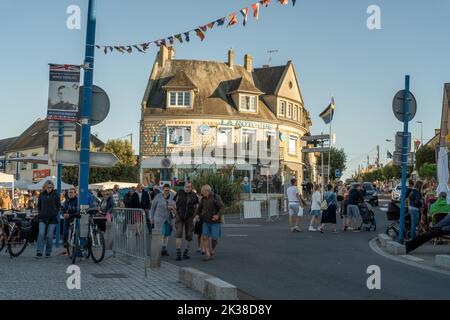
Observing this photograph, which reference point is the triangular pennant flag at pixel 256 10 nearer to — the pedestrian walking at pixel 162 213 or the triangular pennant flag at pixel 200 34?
the triangular pennant flag at pixel 200 34

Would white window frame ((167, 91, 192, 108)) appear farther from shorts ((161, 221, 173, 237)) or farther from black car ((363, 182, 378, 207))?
shorts ((161, 221, 173, 237))

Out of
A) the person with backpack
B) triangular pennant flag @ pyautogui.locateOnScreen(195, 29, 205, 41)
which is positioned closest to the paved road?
the person with backpack

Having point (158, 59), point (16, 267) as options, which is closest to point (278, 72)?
point (158, 59)

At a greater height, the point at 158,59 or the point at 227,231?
the point at 158,59

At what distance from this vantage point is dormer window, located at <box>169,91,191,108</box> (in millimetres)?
54344

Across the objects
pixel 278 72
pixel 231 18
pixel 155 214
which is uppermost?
pixel 278 72

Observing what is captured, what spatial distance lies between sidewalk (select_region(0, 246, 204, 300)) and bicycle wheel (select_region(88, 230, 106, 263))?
18 cm

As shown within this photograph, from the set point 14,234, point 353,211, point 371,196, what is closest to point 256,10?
point 14,234

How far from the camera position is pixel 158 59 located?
5734cm

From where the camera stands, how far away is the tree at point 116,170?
194 feet

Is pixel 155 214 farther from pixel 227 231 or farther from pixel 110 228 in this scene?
pixel 227 231

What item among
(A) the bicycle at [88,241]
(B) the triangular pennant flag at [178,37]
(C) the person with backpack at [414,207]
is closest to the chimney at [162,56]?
(B) the triangular pennant flag at [178,37]

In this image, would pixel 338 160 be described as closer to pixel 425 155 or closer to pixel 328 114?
pixel 425 155
